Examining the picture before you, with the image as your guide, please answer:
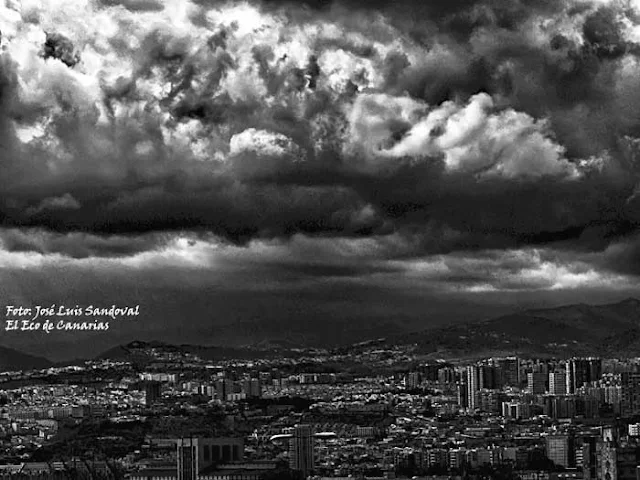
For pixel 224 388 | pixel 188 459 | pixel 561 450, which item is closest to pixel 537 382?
pixel 224 388

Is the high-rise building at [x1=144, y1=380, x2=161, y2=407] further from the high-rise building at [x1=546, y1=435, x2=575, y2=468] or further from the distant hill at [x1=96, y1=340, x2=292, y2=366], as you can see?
the high-rise building at [x1=546, y1=435, x2=575, y2=468]

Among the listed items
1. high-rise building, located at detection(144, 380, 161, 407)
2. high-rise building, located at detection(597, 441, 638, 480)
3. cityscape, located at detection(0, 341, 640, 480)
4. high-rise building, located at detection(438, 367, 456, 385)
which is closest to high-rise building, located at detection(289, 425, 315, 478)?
cityscape, located at detection(0, 341, 640, 480)

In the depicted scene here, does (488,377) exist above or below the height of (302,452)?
above

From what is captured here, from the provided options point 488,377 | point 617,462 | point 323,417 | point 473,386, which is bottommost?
point 617,462

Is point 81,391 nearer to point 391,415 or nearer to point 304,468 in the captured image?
point 391,415

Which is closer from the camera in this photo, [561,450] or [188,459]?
[188,459]

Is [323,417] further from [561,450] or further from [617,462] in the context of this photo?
[617,462]
